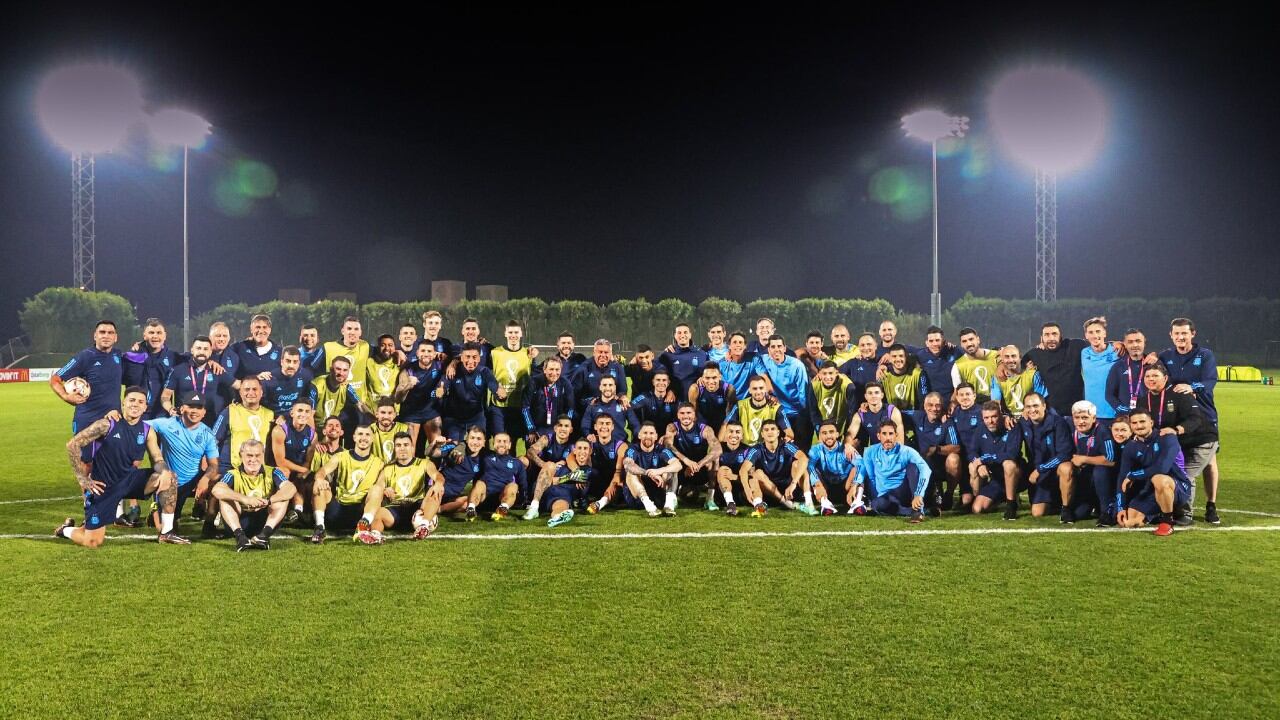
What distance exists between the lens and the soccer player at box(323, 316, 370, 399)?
27.9 ft

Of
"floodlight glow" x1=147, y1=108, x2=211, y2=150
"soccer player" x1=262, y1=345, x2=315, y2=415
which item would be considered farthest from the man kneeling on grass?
"floodlight glow" x1=147, y1=108, x2=211, y2=150

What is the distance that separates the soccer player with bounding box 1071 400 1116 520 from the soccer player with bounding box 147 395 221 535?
734 cm

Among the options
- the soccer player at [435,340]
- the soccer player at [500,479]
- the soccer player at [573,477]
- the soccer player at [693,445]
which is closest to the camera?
the soccer player at [500,479]

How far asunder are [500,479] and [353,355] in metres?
2.12

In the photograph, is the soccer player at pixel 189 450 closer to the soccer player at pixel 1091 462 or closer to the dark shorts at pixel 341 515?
the dark shorts at pixel 341 515

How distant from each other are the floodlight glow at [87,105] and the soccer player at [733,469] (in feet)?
118

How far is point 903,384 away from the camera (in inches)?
349

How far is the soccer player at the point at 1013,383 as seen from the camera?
8281 mm

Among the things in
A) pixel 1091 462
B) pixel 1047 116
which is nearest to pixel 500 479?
pixel 1091 462

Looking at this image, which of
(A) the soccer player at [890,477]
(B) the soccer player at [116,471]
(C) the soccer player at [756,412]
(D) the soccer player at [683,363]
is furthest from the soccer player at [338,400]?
(A) the soccer player at [890,477]

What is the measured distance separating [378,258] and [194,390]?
52.6 meters

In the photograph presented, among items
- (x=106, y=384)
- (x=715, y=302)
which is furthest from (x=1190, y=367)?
(x=715, y=302)

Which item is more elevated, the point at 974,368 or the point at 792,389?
the point at 974,368

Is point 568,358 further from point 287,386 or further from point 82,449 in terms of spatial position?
point 82,449
